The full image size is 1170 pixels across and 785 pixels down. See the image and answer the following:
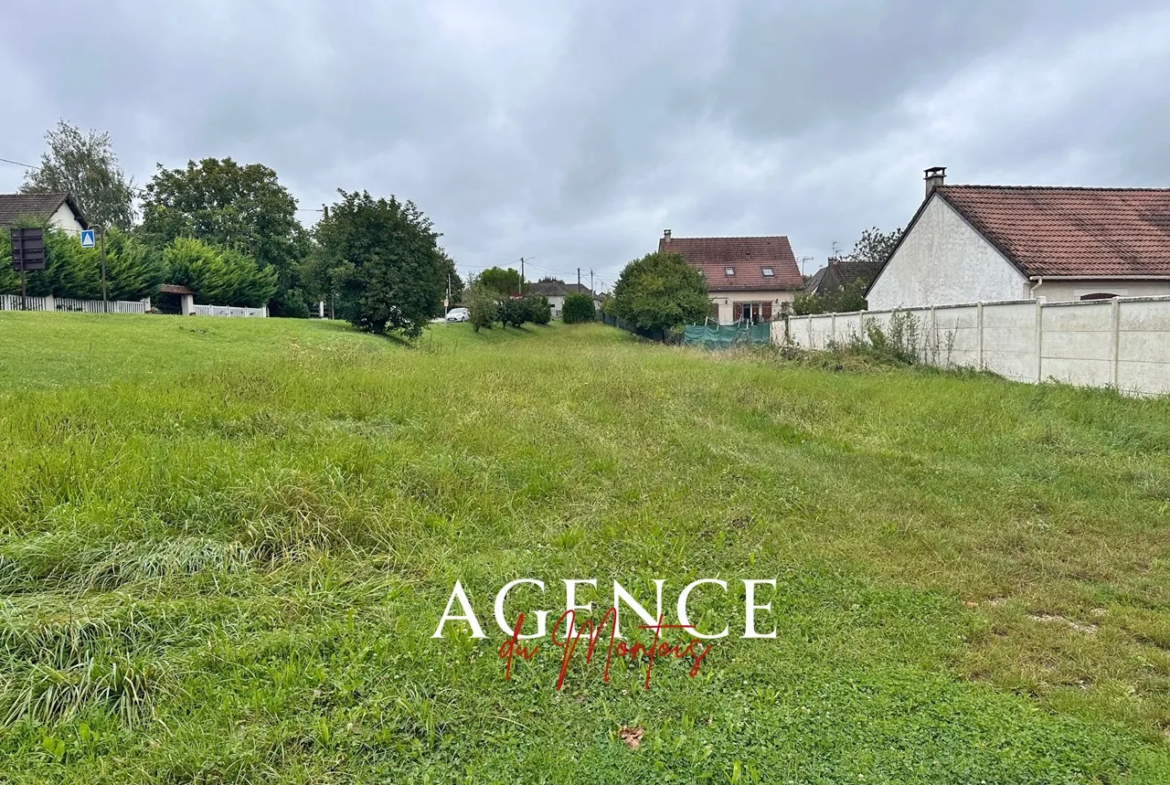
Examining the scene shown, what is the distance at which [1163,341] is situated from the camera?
8.43 meters

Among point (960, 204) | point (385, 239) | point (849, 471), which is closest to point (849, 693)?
point (849, 471)

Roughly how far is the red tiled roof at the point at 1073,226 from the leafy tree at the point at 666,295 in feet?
48.6

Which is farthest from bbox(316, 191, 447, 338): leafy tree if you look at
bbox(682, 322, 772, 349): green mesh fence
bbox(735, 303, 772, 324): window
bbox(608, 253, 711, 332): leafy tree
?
bbox(735, 303, 772, 324): window

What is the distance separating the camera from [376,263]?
19.5 m

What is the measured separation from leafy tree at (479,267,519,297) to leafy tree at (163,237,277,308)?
23.9 metres

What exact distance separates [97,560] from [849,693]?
372 centimetres

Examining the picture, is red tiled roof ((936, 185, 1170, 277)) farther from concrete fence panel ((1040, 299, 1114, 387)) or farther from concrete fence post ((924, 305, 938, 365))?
concrete fence panel ((1040, 299, 1114, 387))

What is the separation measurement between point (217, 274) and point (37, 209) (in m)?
7.93

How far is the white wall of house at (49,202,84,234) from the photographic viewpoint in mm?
29547

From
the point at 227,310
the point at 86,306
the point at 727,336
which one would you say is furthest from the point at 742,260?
the point at 86,306

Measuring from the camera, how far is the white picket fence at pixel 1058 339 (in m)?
8.65

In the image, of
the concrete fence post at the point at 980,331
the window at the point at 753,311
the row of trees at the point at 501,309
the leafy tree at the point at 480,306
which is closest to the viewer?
the concrete fence post at the point at 980,331

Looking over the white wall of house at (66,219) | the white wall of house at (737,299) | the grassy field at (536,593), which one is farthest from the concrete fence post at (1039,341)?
the white wall of house at (66,219)

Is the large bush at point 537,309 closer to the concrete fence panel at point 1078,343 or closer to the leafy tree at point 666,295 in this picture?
the leafy tree at point 666,295
